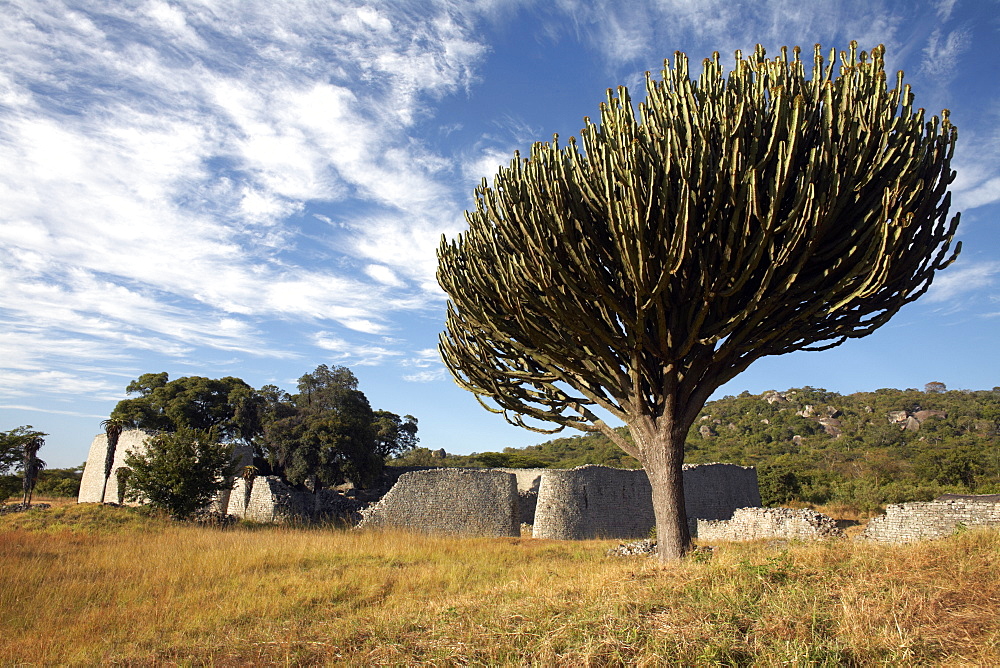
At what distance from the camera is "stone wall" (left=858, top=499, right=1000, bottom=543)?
36.3 feet

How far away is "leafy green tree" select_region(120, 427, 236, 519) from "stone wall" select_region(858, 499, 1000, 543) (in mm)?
17879

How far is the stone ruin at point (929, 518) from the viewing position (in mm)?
11047

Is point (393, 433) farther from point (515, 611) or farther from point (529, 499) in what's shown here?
point (515, 611)

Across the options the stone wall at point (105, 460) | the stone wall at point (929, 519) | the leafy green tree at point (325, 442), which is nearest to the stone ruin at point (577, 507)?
the stone wall at point (929, 519)

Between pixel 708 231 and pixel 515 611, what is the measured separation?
4985 millimetres

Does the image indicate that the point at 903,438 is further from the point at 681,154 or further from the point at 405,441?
the point at 681,154

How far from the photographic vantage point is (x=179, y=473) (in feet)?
56.4

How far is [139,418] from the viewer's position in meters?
34.9

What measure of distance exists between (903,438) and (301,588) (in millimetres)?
45446

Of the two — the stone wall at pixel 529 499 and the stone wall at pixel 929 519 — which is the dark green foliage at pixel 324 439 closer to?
the stone wall at pixel 529 499

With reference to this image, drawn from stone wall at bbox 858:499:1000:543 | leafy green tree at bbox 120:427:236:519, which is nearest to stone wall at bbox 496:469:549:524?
leafy green tree at bbox 120:427:236:519

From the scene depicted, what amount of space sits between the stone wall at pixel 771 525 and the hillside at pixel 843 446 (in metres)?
9.68

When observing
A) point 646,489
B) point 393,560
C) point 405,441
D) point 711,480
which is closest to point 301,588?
point 393,560

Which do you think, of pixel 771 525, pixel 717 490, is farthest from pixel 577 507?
pixel 717 490
